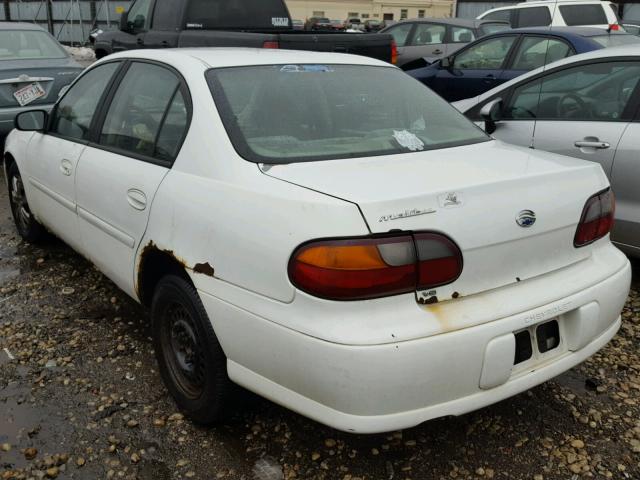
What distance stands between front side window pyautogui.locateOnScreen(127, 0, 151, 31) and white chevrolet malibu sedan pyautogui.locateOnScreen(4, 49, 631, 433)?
632 cm

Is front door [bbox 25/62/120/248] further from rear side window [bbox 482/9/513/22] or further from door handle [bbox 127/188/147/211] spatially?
rear side window [bbox 482/9/513/22]

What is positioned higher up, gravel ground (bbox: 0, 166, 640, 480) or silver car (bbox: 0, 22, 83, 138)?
silver car (bbox: 0, 22, 83, 138)

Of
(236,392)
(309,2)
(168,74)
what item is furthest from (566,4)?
(309,2)

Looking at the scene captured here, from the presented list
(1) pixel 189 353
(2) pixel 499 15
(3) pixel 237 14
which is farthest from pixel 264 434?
(2) pixel 499 15

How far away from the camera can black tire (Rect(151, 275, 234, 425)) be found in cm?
249

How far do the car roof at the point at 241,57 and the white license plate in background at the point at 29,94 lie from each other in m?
4.26

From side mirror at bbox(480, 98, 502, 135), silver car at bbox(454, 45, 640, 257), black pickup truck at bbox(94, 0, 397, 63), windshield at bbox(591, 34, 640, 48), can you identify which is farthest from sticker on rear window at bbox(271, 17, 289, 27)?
side mirror at bbox(480, 98, 502, 135)

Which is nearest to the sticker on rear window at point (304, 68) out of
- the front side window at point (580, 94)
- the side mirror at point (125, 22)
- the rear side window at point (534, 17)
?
the front side window at point (580, 94)

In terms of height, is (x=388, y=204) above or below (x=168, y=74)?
below

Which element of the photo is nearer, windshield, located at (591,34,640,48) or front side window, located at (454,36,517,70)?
windshield, located at (591,34,640,48)

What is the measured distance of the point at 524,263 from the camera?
2.29 m

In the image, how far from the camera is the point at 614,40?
7.25 metres

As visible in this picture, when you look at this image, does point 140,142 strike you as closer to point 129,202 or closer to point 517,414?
point 129,202

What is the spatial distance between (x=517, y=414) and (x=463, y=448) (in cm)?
36
